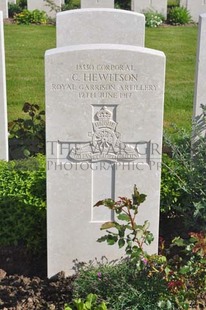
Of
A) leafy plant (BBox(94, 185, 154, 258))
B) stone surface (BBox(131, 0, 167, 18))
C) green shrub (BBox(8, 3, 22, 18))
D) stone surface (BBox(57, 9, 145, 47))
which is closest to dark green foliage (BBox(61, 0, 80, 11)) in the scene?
green shrub (BBox(8, 3, 22, 18))

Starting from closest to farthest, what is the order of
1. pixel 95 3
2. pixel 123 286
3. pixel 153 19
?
pixel 123 286, pixel 153 19, pixel 95 3

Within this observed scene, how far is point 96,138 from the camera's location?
4148mm

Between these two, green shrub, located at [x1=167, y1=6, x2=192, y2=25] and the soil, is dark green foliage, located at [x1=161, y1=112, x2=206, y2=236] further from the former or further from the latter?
green shrub, located at [x1=167, y1=6, x2=192, y2=25]

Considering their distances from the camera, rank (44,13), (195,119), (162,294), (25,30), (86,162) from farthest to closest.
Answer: (44,13) → (25,30) → (195,119) → (86,162) → (162,294)

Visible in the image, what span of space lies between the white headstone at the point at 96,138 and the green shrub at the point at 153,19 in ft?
35.5

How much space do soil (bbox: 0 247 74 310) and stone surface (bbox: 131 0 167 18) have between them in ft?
37.6

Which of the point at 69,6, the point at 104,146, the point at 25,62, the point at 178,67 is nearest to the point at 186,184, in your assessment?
the point at 104,146

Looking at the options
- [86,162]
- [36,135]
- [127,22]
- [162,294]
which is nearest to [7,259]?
[86,162]

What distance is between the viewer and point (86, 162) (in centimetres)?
424

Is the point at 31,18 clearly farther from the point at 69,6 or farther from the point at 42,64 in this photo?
the point at 42,64

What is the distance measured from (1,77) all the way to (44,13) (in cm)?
948

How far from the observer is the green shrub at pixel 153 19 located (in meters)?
14.7

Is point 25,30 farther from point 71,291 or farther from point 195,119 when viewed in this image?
point 71,291

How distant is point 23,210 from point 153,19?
1064cm
